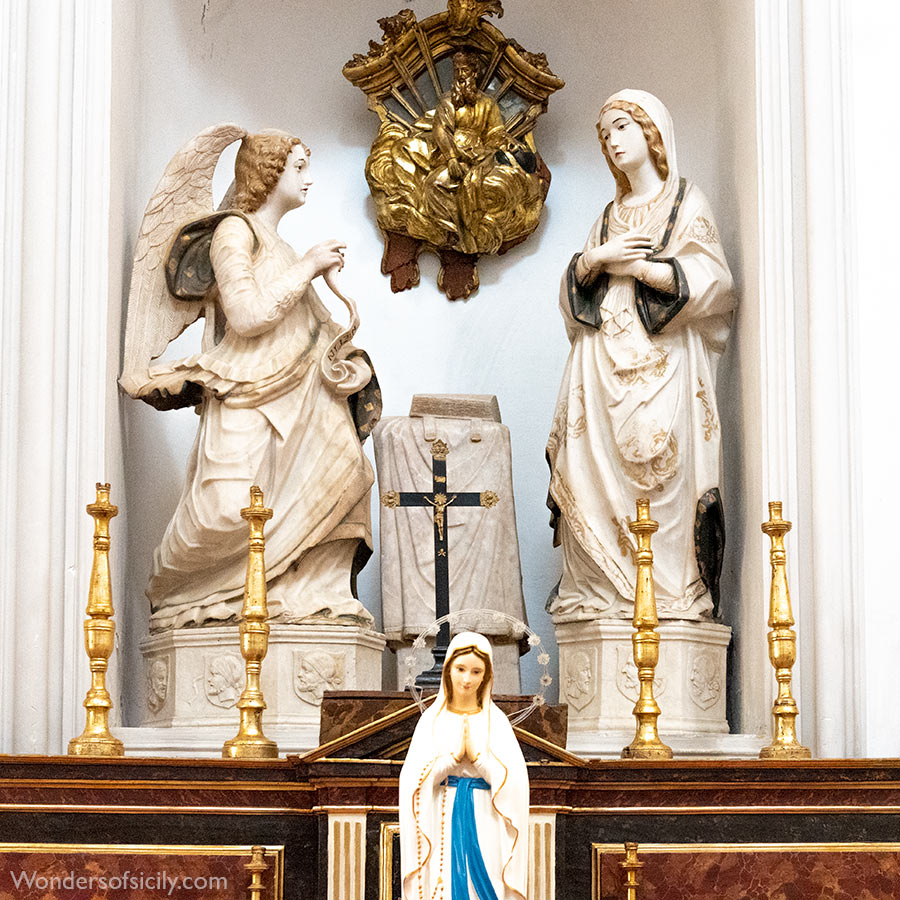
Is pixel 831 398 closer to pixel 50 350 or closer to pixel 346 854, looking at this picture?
pixel 346 854

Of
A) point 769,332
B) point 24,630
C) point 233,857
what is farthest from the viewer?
point 769,332

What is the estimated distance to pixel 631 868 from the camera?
215 inches

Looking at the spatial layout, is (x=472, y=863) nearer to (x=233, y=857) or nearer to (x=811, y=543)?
(x=233, y=857)

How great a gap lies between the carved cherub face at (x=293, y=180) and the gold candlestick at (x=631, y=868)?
108 inches

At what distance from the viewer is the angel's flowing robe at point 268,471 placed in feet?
22.1

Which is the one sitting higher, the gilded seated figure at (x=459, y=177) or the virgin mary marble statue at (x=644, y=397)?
the gilded seated figure at (x=459, y=177)

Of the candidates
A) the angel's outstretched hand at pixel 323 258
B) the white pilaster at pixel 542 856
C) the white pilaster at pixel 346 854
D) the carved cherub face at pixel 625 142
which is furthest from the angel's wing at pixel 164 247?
the white pilaster at pixel 542 856

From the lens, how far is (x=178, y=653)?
22.1 feet

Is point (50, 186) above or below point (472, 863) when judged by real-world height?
above

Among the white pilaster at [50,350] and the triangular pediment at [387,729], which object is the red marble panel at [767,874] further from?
the white pilaster at [50,350]

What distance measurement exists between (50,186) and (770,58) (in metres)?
2.46

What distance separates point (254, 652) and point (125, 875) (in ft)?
2.38

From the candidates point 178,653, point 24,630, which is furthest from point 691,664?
point 24,630

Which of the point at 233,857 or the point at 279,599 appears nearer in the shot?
the point at 233,857
